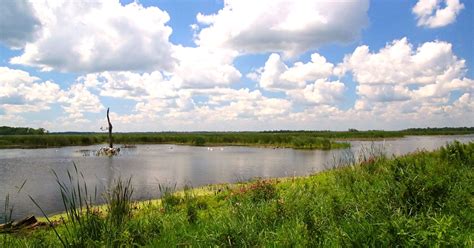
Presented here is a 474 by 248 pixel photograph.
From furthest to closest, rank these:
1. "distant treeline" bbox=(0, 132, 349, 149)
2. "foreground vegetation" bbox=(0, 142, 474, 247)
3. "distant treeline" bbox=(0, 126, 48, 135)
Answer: "distant treeline" bbox=(0, 126, 48, 135), "distant treeline" bbox=(0, 132, 349, 149), "foreground vegetation" bbox=(0, 142, 474, 247)

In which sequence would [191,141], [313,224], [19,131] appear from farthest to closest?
[19,131], [191,141], [313,224]

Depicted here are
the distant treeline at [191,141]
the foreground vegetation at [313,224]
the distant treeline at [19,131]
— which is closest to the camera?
the foreground vegetation at [313,224]

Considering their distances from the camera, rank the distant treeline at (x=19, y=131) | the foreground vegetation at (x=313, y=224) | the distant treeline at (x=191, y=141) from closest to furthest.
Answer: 1. the foreground vegetation at (x=313, y=224)
2. the distant treeline at (x=191, y=141)
3. the distant treeline at (x=19, y=131)

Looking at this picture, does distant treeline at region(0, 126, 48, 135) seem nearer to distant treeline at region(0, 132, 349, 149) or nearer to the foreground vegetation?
distant treeline at region(0, 132, 349, 149)

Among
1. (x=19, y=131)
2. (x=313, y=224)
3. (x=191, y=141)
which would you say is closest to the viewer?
(x=313, y=224)

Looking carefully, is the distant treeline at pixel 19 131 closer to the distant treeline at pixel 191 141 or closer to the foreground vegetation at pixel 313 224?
the distant treeline at pixel 191 141

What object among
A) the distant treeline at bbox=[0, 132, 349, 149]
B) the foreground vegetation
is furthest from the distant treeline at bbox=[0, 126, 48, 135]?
the foreground vegetation

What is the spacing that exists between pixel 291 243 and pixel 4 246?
4050 millimetres

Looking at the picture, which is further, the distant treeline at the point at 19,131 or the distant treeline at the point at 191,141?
the distant treeline at the point at 19,131

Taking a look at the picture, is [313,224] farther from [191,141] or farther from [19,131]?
[19,131]

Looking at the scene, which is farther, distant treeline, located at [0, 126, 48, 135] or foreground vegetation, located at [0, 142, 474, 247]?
distant treeline, located at [0, 126, 48, 135]

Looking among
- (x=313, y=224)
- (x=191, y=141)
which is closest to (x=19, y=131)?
(x=191, y=141)

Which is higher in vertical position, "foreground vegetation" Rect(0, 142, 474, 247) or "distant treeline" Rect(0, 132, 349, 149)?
"distant treeline" Rect(0, 132, 349, 149)

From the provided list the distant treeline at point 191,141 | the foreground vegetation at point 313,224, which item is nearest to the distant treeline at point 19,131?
the distant treeline at point 191,141
